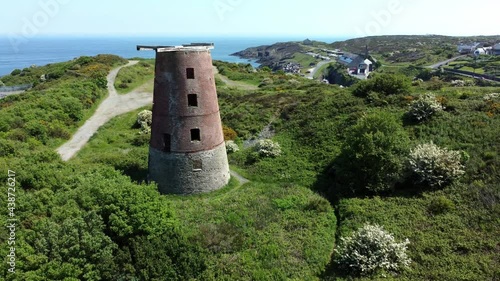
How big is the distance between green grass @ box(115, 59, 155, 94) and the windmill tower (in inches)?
1653

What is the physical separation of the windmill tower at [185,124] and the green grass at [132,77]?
41975 millimetres

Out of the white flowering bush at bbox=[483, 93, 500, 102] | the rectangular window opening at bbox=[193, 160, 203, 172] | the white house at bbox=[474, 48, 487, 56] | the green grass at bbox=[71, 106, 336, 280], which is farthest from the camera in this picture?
the white house at bbox=[474, 48, 487, 56]

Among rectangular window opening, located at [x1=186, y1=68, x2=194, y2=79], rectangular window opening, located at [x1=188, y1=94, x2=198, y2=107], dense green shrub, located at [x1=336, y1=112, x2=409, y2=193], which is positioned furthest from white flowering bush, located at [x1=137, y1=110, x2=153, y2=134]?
dense green shrub, located at [x1=336, y1=112, x2=409, y2=193]

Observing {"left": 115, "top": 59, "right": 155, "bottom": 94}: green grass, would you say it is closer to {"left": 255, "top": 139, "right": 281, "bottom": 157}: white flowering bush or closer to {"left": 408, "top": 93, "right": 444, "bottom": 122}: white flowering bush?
{"left": 255, "top": 139, "right": 281, "bottom": 157}: white flowering bush

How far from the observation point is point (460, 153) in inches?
982

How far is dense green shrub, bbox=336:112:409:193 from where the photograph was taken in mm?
25031

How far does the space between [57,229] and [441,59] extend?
149 m

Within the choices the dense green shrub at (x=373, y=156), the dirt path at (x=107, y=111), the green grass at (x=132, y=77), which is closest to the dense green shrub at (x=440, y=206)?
the dense green shrub at (x=373, y=156)

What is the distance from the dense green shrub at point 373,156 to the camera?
82.1ft

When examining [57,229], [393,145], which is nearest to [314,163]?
[393,145]

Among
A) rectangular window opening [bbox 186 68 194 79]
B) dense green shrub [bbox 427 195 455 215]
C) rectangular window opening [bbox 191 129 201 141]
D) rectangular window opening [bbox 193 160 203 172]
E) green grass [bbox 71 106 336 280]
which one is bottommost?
green grass [bbox 71 106 336 280]

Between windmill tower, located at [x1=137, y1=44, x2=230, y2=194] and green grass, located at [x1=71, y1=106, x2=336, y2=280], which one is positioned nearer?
green grass, located at [x1=71, y1=106, x2=336, y2=280]

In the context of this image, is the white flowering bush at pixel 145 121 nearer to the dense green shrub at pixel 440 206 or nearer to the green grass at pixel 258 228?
the green grass at pixel 258 228

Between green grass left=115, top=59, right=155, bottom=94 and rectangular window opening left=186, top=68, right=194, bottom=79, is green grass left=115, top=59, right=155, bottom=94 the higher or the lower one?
the lower one
